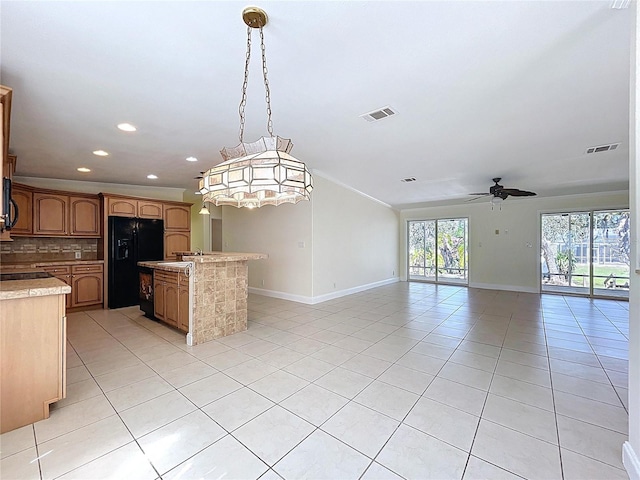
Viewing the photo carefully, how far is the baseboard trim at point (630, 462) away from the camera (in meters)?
1.48

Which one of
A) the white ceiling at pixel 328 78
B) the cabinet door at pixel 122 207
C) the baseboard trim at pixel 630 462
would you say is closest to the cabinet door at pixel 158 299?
the white ceiling at pixel 328 78

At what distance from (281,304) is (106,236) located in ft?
11.6

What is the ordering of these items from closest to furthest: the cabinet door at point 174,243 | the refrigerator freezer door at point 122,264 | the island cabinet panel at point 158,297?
the island cabinet panel at point 158,297
the refrigerator freezer door at point 122,264
the cabinet door at point 174,243

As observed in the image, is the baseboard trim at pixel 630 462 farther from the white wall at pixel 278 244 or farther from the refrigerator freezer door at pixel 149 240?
the refrigerator freezer door at pixel 149 240

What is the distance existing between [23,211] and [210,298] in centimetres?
386

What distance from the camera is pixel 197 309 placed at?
353cm

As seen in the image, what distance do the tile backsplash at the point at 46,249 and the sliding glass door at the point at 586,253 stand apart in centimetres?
1051

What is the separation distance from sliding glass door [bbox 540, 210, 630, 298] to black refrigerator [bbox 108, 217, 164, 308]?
938 centimetres

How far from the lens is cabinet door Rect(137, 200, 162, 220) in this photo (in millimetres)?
5840

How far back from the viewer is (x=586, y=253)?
6793mm

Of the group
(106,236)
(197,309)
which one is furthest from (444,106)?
(106,236)

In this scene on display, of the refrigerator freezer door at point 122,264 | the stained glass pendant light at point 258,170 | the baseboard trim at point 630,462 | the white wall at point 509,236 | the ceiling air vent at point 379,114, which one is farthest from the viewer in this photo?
the white wall at point 509,236

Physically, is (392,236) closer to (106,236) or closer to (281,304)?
(281,304)

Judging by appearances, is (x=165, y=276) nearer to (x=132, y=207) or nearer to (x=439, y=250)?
(x=132, y=207)
